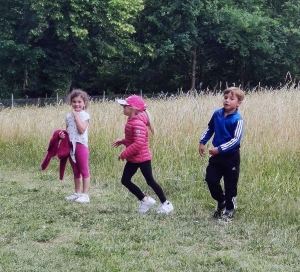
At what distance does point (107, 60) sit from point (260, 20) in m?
10.5

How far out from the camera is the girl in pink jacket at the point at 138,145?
6160 mm

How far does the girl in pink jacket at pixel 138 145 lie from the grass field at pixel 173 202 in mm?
158

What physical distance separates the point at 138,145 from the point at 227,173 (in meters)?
1.02

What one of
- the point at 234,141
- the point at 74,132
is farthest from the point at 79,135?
the point at 234,141

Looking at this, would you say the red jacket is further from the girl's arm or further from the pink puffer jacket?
the pink puffer jacket

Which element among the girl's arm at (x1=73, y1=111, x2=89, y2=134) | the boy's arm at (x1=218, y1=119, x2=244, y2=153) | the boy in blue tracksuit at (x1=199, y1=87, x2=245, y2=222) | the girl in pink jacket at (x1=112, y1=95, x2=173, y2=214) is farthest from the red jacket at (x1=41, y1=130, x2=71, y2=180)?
the boy's arm at (x1=218, y1=119, x2=244, y2=153)

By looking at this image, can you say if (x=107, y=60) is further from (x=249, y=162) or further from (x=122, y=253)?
(x=122, y=253)

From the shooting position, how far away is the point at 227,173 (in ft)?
19.5

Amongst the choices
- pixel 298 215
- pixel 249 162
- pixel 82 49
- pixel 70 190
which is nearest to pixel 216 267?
pixel 298 215

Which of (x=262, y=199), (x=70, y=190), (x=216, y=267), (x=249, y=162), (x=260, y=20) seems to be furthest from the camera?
(x=260, y=20)

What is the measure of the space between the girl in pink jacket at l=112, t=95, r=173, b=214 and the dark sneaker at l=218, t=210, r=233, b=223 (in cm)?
68

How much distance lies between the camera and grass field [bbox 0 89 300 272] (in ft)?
15.2

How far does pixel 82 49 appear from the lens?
33000 millimetres

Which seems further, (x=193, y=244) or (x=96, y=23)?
(x=96, y=23)
